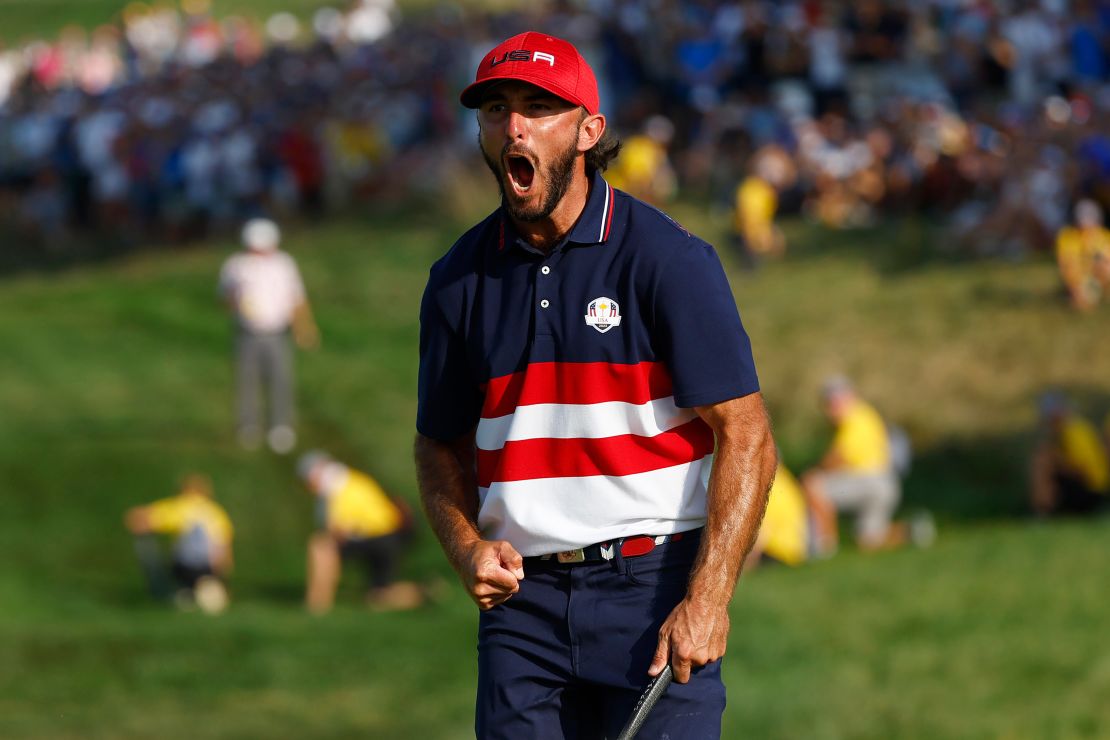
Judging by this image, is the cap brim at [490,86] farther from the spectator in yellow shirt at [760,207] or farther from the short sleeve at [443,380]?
the spectator in yellow shirt at [760,207]

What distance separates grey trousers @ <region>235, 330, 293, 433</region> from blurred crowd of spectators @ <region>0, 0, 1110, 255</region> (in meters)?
7.27

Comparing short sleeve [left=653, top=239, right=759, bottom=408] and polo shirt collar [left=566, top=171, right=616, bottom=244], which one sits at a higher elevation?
polo shirt collar [left=566, top=171, right=616, bottom=244]

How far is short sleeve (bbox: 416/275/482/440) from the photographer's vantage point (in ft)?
13.2

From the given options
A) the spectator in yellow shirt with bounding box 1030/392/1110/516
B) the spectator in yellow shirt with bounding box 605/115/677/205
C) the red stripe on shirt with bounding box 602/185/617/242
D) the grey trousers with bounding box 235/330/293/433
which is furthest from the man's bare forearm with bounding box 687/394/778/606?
the spectator in yellow shirt with bounding box 605/115/677/205

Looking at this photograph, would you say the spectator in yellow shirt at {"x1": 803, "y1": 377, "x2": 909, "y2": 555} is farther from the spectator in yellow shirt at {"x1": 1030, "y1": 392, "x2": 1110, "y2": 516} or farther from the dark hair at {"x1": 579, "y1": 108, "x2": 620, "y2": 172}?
the dark hair at {"x1": 579, "y1": 108, "x2": 620, "y2": 172}

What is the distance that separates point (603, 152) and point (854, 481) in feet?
36.2

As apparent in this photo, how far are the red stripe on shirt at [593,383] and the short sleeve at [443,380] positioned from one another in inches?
9.5

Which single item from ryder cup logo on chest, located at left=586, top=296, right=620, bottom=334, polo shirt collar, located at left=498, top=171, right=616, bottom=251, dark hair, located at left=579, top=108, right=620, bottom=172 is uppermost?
dark hair, located at left=579, top=108, right=620, bottom=172

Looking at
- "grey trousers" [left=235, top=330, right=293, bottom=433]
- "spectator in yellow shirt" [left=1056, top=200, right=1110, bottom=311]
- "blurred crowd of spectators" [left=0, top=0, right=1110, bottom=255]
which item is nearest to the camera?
"spectator in yellow shirt" [left=1056, top=200, right=1110, bottom=311]

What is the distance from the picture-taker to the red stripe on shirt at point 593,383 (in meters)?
3.79

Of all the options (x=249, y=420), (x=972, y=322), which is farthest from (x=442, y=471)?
(x=972, y=322)

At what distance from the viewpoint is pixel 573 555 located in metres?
3.87

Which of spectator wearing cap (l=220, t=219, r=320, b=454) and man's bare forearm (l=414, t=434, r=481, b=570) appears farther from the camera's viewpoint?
spectator wearing cap (l=220, t=219, r=320, b=454)

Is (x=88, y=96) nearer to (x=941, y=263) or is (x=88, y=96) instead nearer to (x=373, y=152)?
(x=373, y=152)
